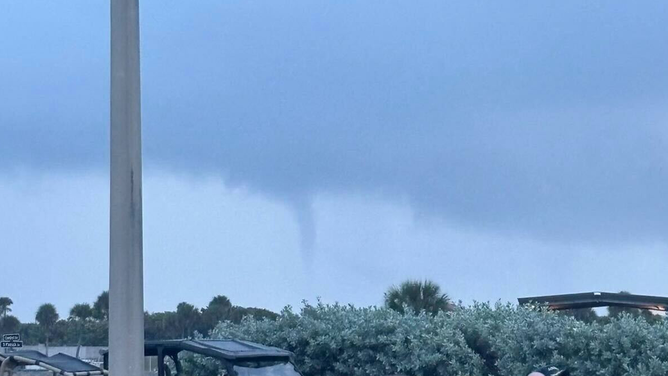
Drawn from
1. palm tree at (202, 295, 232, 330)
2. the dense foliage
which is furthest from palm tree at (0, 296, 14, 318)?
the dense foliage

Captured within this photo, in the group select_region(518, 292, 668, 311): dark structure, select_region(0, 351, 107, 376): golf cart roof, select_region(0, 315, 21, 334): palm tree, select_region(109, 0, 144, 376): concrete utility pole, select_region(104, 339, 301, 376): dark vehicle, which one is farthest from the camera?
select_region(0, 315, 21, 334): palm tree

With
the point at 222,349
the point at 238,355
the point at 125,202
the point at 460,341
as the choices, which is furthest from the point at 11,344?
the point at 125,202

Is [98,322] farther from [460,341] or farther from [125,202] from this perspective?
[125,202]

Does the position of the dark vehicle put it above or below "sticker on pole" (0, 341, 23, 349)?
below

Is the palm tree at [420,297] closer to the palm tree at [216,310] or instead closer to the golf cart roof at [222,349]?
the golf cart roof at [222,349]

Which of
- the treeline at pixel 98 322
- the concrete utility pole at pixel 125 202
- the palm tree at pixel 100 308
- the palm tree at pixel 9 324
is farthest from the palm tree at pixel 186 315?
the concrete utility pole at pixel 125 202

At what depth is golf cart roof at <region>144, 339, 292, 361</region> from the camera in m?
14.8

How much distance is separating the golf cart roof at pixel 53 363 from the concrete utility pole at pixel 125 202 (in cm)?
881

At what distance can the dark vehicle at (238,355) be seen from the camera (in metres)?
14.7

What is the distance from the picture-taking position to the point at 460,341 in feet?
52.3

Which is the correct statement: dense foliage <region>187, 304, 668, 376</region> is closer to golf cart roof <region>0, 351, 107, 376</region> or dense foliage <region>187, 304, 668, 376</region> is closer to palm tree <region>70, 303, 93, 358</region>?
golf cart roof <region>0, 351, 107, 376</region>

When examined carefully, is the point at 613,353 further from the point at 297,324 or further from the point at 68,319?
the point at 68,319

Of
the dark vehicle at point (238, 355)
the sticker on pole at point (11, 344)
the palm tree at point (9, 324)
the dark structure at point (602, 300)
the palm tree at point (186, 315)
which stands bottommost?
the dark vehicle at point (238, 355)

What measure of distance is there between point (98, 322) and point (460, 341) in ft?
74.8
